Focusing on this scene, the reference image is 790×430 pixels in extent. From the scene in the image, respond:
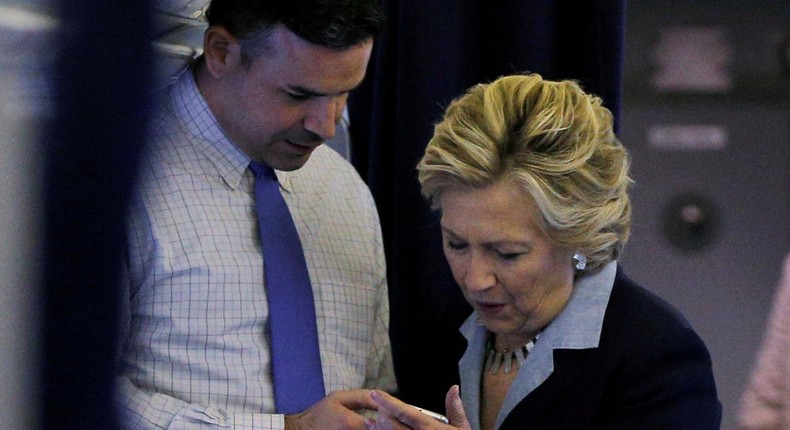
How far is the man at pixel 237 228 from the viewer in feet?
5.81

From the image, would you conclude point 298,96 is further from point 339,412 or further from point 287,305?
point 339,412

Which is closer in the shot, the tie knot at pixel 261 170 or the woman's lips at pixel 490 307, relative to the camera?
the woman's lips at pixel 490 307

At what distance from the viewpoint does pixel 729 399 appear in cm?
461

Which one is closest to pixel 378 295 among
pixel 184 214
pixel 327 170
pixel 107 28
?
pixel 327 170

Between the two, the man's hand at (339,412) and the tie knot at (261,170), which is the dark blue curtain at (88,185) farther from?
the tie knot at (261,170)

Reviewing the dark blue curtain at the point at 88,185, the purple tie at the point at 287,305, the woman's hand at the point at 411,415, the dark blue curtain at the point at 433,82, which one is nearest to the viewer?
the dark blue curtain at the point at 88,185

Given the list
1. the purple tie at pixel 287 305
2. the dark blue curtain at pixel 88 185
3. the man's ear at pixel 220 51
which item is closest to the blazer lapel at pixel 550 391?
the purple tie at pixel 287 305

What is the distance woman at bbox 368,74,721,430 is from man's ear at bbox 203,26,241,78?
380 mm

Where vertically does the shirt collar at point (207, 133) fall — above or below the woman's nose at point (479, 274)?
above

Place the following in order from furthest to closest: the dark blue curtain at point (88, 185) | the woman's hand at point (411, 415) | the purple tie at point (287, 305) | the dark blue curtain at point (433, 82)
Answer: the dark blue curtain at point (433, 82), the purple tie at point (287, 305), the woman's hand at point (411, 415), the dark blue curtain at point (88, 185)

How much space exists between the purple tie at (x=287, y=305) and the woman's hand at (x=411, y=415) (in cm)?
24

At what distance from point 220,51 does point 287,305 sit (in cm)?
47

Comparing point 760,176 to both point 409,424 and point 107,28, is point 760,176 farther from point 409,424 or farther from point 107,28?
point 107,28

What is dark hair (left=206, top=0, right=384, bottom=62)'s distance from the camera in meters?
1.78
